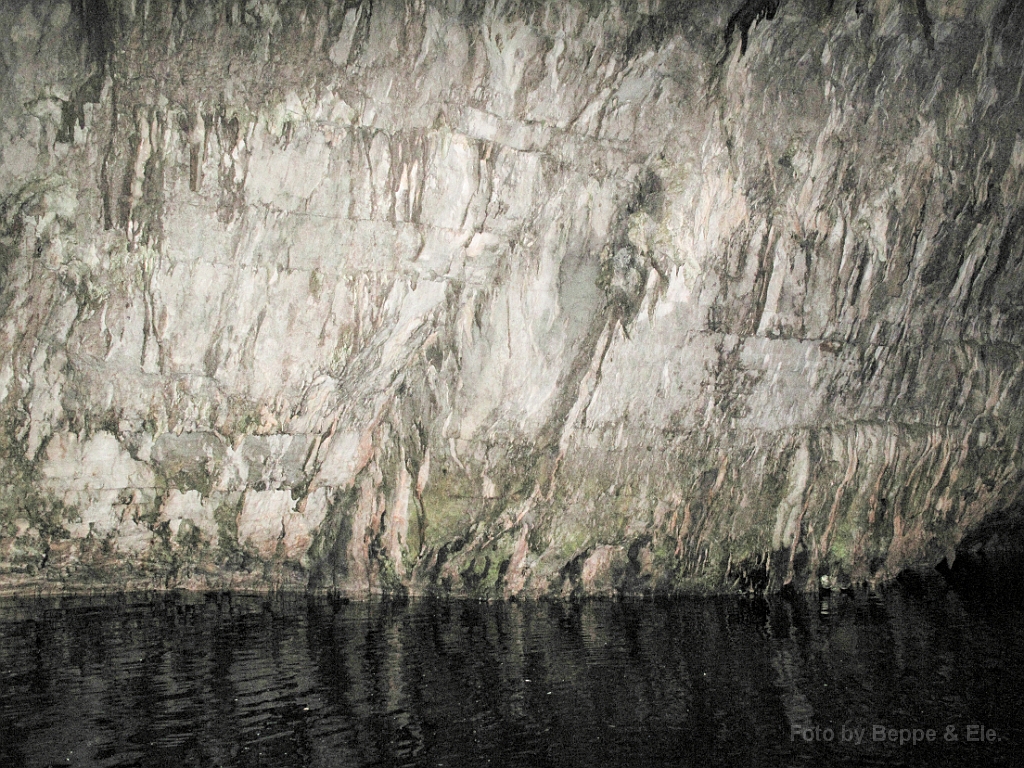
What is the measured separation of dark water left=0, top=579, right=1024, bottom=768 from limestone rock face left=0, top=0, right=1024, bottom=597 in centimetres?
158

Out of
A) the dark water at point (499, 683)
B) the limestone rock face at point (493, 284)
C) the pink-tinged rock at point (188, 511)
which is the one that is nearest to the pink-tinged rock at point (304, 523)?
the limestone rock face at point (493, 284)

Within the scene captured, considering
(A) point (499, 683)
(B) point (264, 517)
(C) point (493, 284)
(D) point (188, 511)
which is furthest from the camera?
(B) point (264, 517)

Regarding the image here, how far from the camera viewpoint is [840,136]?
16.1m

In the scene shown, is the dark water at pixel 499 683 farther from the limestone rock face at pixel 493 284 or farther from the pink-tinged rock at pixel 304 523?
the limestone rock face at pixel 493 284

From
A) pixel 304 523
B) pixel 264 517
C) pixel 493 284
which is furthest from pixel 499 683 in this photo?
pixel 493 284

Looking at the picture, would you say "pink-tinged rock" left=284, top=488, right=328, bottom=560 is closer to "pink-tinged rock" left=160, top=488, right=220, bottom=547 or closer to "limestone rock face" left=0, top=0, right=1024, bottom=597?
"limestone rock face" left=0, top=0, right=1024, bottom=597

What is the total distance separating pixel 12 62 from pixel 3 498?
7767mm

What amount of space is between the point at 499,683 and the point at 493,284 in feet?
23.9

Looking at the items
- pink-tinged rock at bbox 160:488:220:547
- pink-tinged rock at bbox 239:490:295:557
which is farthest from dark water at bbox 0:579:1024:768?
pink-tinged rock at bbox 160:488:220:547

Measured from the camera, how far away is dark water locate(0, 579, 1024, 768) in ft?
34.6

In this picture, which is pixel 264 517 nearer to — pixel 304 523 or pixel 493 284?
pixel 304 523

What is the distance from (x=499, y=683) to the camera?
515 inches

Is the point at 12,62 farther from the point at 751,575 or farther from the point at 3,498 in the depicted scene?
the point at 751,575

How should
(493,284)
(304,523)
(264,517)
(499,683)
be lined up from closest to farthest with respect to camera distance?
(499,683) < (493,284) < (264,517) < (304,523)
